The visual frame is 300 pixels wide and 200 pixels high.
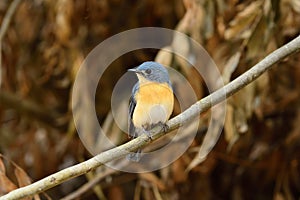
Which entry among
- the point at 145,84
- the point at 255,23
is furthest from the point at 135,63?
the point at 145,84

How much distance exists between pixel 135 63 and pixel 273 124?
730mm

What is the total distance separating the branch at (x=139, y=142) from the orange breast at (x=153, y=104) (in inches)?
2.0

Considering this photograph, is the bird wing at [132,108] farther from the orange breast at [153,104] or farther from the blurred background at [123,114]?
the blurred background at [123,114]

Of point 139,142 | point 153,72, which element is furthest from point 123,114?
point 139,142

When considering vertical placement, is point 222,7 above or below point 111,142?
above

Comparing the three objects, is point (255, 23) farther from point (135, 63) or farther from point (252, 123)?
point (135, 63)

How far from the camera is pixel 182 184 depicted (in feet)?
8.76

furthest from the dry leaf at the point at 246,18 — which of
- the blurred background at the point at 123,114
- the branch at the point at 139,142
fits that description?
the branch at the point at 139,142

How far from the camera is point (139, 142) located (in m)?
1.40

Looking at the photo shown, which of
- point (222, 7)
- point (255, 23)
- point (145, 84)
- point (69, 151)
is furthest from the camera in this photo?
point (69, 151)

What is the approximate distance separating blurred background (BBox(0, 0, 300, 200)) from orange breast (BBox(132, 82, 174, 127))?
1.64ft

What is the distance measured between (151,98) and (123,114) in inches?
32.8

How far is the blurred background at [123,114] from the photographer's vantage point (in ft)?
7.61

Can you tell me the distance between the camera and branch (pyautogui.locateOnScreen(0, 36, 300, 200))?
139cm
